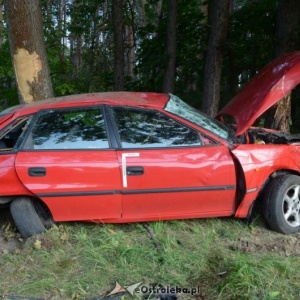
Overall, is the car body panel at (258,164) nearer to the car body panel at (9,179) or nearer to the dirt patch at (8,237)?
the car body panel at (9,179)

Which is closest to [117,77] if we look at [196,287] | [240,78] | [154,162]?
[240,78]

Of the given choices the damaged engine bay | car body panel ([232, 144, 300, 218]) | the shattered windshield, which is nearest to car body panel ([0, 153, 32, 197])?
the shattered windshield

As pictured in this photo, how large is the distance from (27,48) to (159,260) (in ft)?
11.9

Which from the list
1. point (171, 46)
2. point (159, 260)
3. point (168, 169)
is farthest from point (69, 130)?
point (171, 46)

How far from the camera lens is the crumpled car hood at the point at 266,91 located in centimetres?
432

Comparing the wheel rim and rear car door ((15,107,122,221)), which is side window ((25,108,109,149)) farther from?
the wheel rim

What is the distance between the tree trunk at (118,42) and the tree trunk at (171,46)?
152 centimetres

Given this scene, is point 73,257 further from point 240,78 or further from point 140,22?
point 140,22

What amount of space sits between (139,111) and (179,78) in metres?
12.3

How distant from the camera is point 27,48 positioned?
543 cm

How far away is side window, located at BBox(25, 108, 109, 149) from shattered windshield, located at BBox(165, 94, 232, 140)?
30.3 inches

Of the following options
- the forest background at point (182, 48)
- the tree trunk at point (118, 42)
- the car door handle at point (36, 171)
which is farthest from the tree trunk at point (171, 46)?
the car door handle at point (36, 171)

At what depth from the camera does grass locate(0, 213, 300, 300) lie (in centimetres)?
307

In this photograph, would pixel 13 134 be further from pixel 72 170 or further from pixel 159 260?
pixel 159 260
